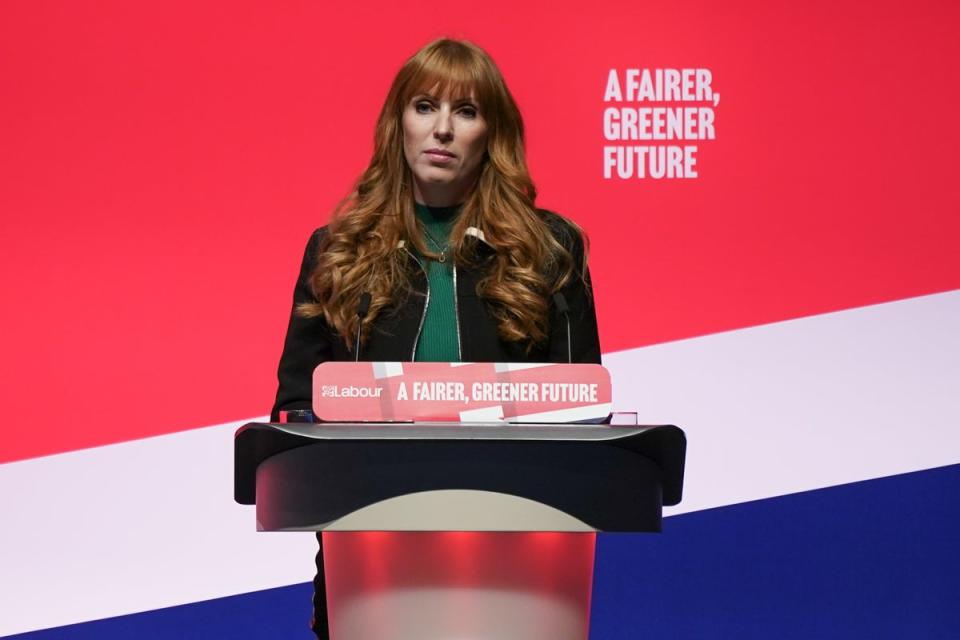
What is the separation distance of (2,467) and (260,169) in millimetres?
981

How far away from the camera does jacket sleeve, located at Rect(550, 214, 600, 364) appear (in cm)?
184

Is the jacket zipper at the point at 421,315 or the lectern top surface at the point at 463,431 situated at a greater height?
the jacket zipper at the point at 421,315

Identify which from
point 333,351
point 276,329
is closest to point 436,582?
point 333,351

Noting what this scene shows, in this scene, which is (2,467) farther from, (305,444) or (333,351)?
(305,444)

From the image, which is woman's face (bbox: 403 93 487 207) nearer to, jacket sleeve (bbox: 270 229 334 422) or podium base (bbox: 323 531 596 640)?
jacket sleeve (bbox: 270 229 334 422)

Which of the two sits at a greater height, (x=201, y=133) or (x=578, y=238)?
(x=201, y=133)

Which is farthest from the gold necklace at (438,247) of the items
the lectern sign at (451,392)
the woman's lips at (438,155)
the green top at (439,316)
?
the lectern sign at (451,392)

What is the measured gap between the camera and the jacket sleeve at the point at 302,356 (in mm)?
1809

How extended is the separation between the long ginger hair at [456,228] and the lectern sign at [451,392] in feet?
1.58

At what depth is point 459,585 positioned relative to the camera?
4.27 ft

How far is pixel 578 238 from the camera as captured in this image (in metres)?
1.96

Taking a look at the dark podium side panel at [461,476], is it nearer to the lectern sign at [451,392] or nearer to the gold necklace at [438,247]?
the lectern sign at [451,392]

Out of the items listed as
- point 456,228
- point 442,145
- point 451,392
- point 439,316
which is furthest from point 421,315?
point 451,392

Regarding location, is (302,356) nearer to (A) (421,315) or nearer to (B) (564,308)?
(A) (421,315)
